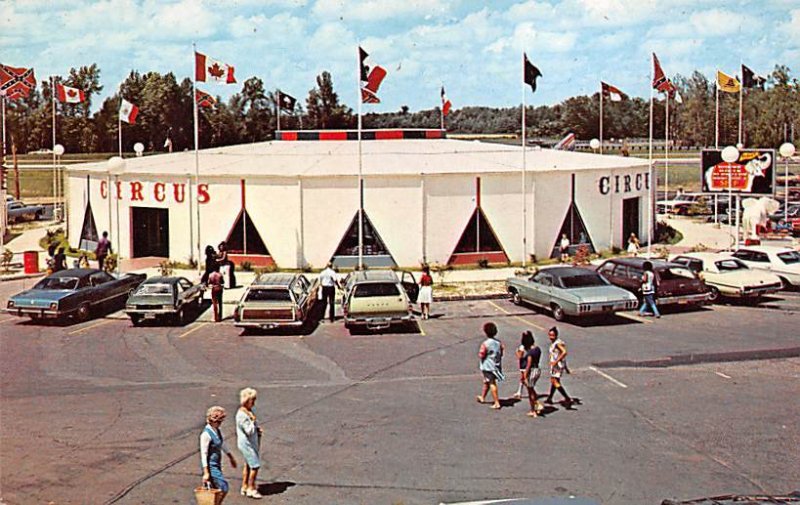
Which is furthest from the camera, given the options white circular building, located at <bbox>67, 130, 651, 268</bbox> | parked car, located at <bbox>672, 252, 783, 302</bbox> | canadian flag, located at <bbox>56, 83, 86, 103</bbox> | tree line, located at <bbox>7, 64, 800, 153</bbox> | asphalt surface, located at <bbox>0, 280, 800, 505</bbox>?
tree line, located at <bbox>7, 64, 800, 153</bbox>

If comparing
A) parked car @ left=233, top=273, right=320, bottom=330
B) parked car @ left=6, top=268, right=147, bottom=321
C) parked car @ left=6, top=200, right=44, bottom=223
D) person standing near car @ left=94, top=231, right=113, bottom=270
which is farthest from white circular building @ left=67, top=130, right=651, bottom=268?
parked car @ left=6, top=200, right=44, bottom=223

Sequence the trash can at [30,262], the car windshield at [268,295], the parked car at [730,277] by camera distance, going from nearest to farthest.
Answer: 1. the car windshield at [268,295]
2. the parked car at [730,277]
3. the trash can at [30,262]

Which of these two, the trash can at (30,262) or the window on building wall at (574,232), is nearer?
the trash can at (30,262)

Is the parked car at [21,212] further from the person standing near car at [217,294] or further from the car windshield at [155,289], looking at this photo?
the person standing near car at [217,294]

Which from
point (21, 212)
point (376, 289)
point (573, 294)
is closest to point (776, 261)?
point (573, 294)

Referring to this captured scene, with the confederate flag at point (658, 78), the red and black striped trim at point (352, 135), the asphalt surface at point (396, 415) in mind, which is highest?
the confederate flag at point (658, 78)

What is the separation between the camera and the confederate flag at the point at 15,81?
3523 cm

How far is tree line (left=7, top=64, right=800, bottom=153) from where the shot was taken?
291ft

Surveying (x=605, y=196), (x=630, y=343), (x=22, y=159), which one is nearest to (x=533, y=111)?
(x=22, y=159)

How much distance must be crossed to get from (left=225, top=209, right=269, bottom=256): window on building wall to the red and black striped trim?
432 inches

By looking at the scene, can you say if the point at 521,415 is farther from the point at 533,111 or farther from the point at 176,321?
the point at 533,111

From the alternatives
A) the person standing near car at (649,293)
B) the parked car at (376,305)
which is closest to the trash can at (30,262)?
the parked car at (376,305)

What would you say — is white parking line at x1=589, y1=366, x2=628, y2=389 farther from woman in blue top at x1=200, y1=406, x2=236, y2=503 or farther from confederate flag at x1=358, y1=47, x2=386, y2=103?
confederate flag at x1=358, y1=47, x2=386, y2=103

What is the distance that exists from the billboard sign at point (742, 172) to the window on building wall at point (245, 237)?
1676 centimetres
